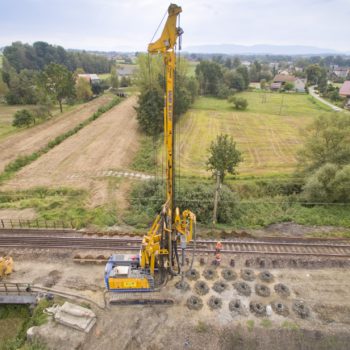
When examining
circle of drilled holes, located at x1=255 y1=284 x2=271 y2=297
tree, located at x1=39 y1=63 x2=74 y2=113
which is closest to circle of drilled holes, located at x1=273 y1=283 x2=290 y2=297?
circle of drilled holes, located at x1=255 y1=284 x2=271 y2=297

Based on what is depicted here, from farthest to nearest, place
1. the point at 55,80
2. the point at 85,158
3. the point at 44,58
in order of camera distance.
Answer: the point at 44,58 < the point at 55,80 < the point at 85,158

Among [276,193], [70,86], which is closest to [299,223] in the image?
[276,193]

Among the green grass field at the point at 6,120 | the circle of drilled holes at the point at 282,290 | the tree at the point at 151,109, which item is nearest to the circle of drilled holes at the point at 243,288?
the circle of drilled holes at the point at 282,290

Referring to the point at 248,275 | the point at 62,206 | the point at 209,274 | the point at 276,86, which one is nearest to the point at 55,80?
the point at 62,206

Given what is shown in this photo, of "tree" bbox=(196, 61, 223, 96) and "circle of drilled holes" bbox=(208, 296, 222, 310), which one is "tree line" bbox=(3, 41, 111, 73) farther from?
"circle of drilled holes" bbox=(208, 296, 222, 310)

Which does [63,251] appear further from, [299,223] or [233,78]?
[233,78]

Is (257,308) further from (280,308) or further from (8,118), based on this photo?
(8,118)
